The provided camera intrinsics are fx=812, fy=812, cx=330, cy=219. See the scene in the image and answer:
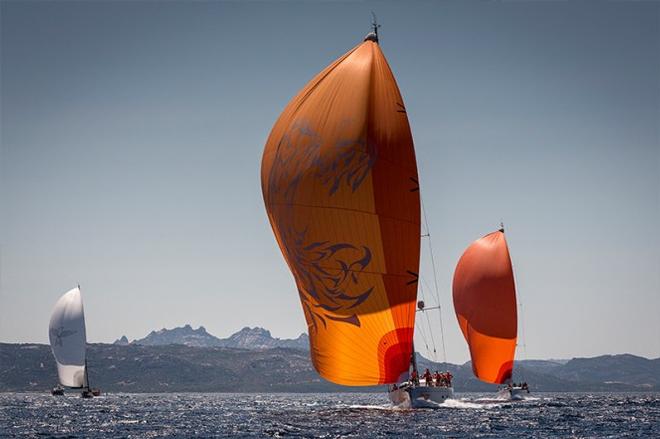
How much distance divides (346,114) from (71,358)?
89116mm

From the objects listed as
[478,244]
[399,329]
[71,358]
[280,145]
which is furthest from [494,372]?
[71,358]

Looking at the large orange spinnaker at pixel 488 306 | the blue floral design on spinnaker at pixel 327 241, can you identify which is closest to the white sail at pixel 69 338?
the large orange spinnaker at pixel 488 306

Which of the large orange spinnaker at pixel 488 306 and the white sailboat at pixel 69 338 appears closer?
the large orange spinnaker at pixel 488 306

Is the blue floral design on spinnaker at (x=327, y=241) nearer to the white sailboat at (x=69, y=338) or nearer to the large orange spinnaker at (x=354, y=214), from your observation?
the large orange spinnaker at (x=354, y=214)

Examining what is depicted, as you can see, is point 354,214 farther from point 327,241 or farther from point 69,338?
point 69,338

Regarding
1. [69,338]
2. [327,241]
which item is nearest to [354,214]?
[327,241]

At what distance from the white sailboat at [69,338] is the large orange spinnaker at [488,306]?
63.3 m

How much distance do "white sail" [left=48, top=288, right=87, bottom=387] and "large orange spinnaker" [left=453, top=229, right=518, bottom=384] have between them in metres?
63.3

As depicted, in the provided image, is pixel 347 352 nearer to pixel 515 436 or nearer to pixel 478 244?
pixel 515 436

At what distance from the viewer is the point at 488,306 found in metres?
77.2

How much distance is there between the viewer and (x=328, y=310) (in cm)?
4459

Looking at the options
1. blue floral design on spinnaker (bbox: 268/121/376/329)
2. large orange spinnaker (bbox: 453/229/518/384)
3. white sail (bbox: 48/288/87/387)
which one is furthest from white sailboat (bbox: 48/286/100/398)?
blue floral design on spinnaker (bbox: 268/121/376/329)

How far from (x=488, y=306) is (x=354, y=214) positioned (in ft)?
125

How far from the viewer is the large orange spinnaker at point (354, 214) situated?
4316 cm
